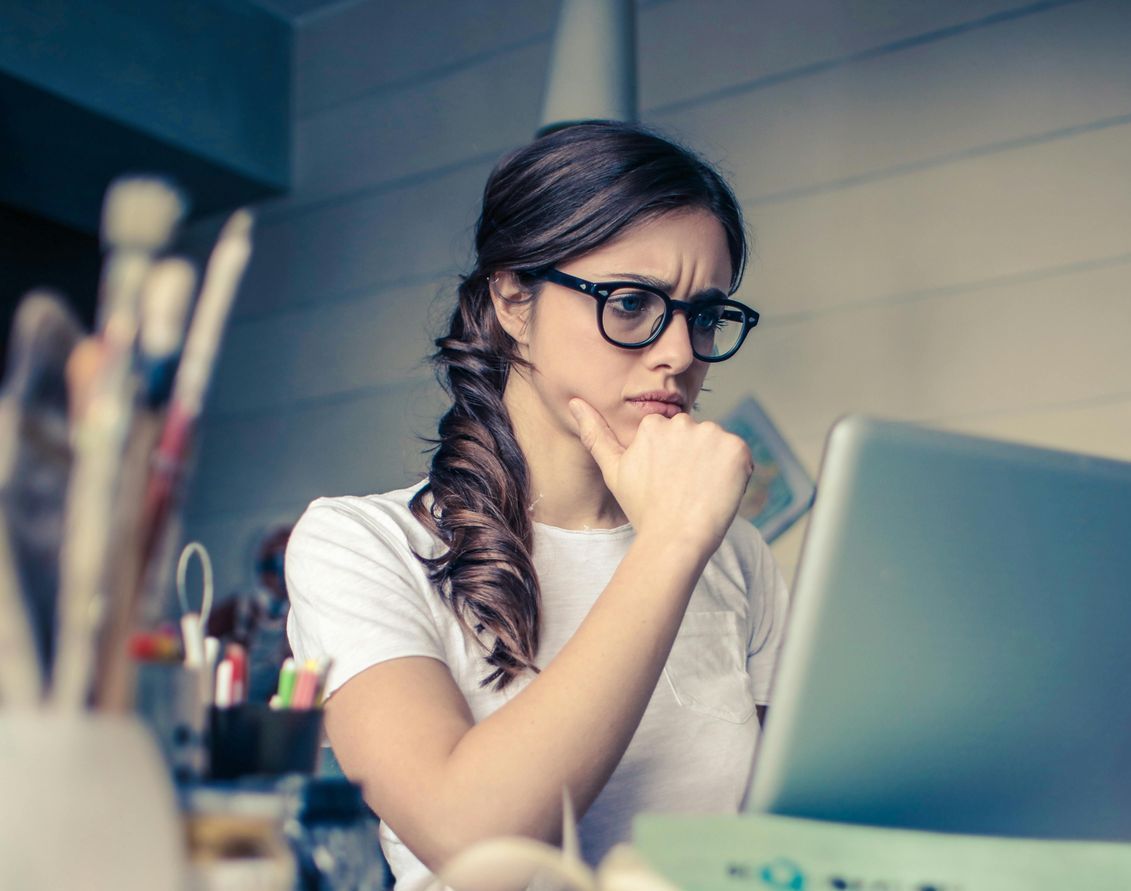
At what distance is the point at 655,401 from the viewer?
122cm

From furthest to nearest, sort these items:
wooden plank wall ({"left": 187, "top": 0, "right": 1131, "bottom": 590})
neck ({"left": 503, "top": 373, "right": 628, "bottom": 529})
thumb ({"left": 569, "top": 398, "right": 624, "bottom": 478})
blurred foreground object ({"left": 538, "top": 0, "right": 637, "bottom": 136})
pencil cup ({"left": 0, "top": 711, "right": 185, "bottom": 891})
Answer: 1. wooden plank wall ({"left": 187, "top": 0, "right": 1131, "bottom": 590})
2. blurred foreground object ({"left": 538, "top": 0, "right": 637, "bottom": 136})
3. neck ({"left": 503, "top": 373, "right": 628, "bottom": 529})
4. thumb ({"left": 569, "top": 398, "right": 624, "bottom": 478})
5. pencil cup ({"left": 0, "top": 711, "right": 185, "bottom": 891})

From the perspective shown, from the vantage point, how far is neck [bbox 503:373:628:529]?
1331 mm

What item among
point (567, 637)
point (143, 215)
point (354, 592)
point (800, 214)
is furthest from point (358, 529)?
point (800, 214)

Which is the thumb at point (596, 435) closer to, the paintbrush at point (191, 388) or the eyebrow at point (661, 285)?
the eyebrow at point (661, 285)

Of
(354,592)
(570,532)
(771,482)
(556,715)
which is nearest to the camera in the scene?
(556,715)

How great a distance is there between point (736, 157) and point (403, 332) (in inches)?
40.3

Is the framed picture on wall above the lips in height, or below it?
above

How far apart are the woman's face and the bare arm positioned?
0.28m

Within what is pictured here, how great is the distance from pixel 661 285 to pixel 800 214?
1546 mm

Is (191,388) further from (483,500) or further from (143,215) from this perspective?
(483,500)

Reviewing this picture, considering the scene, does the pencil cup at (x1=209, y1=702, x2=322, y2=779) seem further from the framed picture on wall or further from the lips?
the framed picture on wall

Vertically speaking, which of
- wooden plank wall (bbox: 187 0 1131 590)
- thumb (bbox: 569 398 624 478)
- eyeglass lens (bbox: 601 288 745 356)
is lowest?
thumb (bbox: 569 398 624 478)

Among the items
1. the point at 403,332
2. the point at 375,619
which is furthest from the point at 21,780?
the point at 403,332

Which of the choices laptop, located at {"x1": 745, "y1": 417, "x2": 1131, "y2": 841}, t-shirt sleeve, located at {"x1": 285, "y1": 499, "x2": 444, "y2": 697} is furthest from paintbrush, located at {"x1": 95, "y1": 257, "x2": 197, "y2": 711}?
t-shirt sleeve, located at {"x1": 285, "y1": 499, "x2": 444, "y2": 697}
